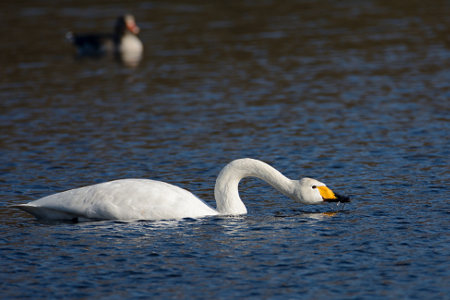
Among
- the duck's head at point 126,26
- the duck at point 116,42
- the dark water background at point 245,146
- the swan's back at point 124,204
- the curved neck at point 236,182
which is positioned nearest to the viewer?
the dark water background at point 245,146

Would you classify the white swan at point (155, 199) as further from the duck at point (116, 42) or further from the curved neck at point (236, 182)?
the duck at point (116, 42)

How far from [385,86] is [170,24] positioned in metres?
14.3

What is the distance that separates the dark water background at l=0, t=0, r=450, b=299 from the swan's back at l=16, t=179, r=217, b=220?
0.82 feet

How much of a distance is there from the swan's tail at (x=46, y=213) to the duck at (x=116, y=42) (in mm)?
18884

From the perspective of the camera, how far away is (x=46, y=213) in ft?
40.5

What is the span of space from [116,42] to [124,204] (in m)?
21.4

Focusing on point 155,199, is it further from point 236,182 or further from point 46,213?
point 46,213

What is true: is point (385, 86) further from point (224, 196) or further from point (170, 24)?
point (170, 24)

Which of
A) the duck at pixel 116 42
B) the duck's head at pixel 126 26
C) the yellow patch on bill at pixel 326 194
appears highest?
the duck's head at pixel 126 26

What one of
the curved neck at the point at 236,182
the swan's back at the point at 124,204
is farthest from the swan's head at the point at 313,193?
the swan's back at the point at 124,204

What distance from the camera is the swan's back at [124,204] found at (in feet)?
39.6

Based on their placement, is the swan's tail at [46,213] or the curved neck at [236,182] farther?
the curved neck at [236,182]

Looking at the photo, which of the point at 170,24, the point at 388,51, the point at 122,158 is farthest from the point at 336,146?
the point at 170,24

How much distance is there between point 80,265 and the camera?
405 inches
